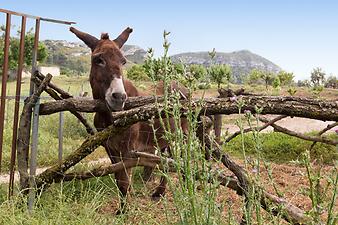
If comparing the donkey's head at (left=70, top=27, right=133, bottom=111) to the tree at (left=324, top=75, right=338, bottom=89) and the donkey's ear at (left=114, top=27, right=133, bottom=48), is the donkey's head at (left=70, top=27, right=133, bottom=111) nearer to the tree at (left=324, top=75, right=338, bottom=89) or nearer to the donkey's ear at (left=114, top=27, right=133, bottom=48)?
the donkey's ear at (left=114, top=27, right=133, bottom=48)

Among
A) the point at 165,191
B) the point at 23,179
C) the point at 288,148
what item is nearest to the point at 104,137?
the point at 23,179

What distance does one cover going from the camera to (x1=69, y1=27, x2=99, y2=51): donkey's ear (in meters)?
5.68

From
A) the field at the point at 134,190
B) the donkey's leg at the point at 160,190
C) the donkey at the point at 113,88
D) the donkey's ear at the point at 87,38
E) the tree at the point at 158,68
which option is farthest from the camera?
the donkey's leg at the point at 160,190

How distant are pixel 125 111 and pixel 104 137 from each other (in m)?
0.49

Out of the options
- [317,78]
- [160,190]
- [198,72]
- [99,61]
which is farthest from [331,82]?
[198,72]

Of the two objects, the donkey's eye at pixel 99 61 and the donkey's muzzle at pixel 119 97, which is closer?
the donkey's muzzle at pixel 119 97

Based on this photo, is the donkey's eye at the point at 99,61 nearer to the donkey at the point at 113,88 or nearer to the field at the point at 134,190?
the donkey at the point at 113,88

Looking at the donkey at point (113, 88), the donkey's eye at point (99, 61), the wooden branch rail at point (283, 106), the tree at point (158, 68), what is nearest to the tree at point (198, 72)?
the tree at point (158, 68)

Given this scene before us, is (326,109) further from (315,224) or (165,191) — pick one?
(165,191)

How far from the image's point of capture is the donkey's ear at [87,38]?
5.68 meters

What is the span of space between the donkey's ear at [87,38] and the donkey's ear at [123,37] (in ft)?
0.93

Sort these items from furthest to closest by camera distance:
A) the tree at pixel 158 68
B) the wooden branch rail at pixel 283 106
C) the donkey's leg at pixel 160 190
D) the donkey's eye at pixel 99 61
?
the donkey's leg at pixel 160 190 < the donkey's eye at pixel 99 61 < the wooden branch rail at pixel 283 106 < the tree at pixel 158 68

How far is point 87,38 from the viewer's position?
5.71 m

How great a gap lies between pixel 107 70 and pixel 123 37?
2.91 ft
